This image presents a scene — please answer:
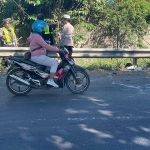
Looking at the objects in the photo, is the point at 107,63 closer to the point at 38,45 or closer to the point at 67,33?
the point at 67,33

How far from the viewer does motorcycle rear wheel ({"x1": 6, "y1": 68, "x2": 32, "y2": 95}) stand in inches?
348

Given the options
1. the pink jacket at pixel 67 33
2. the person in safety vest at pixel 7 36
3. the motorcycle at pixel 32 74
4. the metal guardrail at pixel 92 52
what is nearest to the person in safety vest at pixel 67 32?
the pink jacket at pixel 67 33

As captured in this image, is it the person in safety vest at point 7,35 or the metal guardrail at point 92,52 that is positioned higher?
the person in safety vest at point 7,35

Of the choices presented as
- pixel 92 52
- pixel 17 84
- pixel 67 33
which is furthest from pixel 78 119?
pixel 92 52

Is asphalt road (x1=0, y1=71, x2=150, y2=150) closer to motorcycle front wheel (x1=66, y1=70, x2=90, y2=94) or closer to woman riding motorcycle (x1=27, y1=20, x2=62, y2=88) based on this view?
motorcycle front wheel (x1=66, y1=70, x2=90, y2=94)

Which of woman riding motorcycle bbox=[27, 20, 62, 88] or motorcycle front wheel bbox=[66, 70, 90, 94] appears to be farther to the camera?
motorcycle front wheel bbox=[66, 70, 90, 94]

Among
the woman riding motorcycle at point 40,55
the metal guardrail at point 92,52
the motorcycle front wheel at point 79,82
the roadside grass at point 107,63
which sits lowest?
the roadside grass at point 107,63

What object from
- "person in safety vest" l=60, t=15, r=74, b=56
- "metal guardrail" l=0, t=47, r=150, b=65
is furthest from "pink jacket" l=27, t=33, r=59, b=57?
"metal guardrail" l=0, t=47, r=150, b=65

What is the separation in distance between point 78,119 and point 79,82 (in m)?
2.35

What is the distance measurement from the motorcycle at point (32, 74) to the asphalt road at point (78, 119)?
8.9 inches

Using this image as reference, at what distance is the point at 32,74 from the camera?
29.2 ft

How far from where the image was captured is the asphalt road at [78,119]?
5.72 meters

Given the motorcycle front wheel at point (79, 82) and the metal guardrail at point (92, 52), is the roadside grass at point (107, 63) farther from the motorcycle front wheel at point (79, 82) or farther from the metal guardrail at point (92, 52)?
the motorcycle front wheel at point (79, 82)

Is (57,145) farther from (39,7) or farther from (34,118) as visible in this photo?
(39,7)
